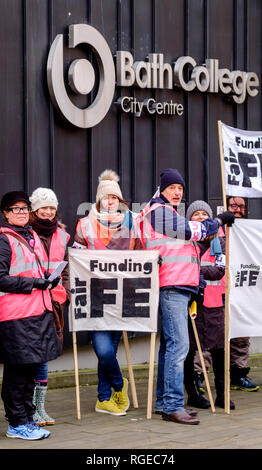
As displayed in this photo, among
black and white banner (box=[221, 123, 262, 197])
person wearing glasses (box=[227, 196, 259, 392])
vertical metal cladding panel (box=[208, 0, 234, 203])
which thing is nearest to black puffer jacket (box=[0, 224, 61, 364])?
black and white banner (box=[221, 123, 262, 197])

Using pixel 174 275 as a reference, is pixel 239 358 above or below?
below

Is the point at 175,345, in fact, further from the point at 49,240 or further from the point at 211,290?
the point at 49,240

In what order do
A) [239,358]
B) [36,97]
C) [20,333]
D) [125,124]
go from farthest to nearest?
[125,124] < [239,358] < [36,97] < [20,333]

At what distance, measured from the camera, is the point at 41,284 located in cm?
744

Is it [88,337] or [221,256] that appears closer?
[221,256]

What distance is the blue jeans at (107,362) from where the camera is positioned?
846 cm

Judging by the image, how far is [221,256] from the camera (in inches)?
361

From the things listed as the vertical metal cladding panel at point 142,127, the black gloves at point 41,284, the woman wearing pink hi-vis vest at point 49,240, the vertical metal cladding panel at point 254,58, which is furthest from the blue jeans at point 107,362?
the vertical metal cladding panel at point 254,58

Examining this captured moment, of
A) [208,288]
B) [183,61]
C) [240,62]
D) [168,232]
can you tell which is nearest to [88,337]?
[208,288]

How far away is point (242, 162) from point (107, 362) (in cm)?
216

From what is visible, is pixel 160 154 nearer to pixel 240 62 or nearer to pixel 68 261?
pixel 240 62

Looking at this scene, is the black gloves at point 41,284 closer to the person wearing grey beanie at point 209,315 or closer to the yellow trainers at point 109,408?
the yellow trainers at point 109,408

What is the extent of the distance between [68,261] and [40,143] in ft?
6.12

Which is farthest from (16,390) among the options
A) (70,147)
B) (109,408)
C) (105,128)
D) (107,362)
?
(105,128)
